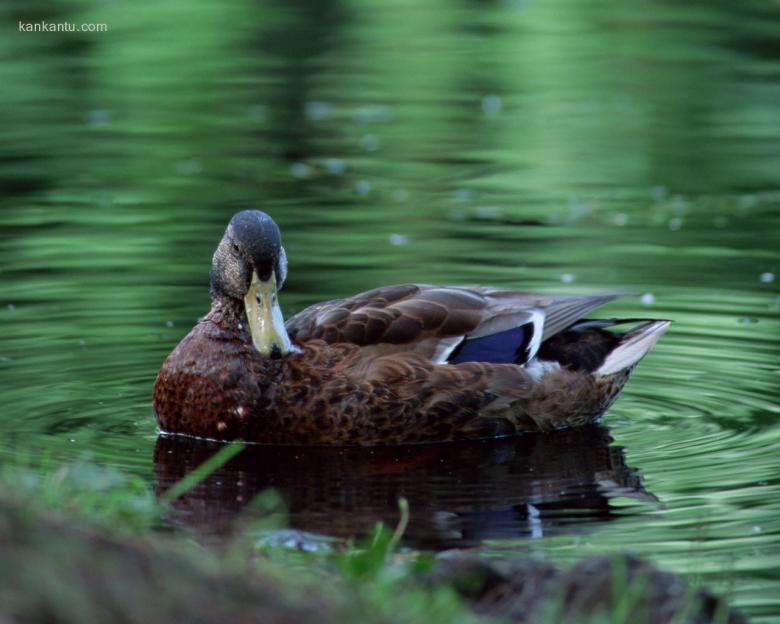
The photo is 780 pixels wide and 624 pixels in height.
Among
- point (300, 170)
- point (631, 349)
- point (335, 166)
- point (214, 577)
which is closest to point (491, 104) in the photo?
point (335, 166)

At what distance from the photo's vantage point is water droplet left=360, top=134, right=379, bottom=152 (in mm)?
15419

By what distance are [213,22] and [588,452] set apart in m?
14.4

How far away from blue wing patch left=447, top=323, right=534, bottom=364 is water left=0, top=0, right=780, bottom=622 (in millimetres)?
485

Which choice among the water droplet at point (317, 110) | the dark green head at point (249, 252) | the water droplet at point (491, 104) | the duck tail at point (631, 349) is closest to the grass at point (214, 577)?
the dark green head at point (249, 252)

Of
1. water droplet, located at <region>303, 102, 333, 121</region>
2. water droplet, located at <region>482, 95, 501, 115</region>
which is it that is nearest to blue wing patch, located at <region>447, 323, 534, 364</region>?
water droplet, located at <region>303, 102, 333, 121</region>

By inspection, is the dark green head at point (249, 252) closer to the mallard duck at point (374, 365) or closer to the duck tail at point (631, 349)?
the mallard duck at point (374, 365)

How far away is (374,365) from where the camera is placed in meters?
8.13

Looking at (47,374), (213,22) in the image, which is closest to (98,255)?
(47,374)

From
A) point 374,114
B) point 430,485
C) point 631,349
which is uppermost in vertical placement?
point 374,114

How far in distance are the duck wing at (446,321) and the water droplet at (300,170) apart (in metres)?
5.86

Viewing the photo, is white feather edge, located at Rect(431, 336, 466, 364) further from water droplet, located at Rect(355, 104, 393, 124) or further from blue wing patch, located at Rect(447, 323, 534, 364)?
water droplet, located at Rect(355, 104, 393, 124)

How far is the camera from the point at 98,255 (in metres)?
11.6

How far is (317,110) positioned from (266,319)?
9276 millimetres

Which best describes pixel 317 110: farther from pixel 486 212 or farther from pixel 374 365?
pixel 374 365
